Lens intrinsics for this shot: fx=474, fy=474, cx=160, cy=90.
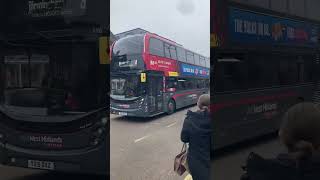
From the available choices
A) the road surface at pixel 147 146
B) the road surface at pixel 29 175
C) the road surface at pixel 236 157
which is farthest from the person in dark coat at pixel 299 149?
the road surface at pixel 29 175

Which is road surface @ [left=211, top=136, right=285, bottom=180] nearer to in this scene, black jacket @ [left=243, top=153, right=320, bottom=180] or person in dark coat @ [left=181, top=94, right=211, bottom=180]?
person in dark coat @ [left=181, top=94, right=211, bottom=180]

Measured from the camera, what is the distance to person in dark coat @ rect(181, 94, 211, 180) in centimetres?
244

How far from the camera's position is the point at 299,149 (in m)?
1.83

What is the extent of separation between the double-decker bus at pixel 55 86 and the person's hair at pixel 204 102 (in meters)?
0.64

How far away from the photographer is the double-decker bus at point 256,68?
241 centimetres

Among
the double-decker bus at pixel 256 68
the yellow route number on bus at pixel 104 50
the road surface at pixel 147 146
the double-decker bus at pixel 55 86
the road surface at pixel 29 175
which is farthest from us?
the road surface at pixel 29 175

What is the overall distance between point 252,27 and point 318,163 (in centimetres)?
87

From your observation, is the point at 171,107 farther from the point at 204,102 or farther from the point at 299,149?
the point at 299,149

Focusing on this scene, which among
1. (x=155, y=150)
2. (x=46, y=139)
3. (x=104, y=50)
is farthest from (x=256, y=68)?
(x=46, y=139)

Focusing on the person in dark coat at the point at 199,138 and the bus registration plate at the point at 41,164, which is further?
the bus registration plate at the point at 41,164

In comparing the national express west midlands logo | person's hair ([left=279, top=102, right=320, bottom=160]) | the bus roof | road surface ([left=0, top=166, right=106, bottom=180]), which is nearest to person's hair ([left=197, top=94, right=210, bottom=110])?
the bus roof

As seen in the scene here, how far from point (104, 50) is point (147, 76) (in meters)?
0.34

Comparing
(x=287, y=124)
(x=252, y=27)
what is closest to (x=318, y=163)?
(x=287, y=124)

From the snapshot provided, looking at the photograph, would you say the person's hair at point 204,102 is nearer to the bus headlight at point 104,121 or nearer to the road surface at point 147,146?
the road surface at point 147,146
